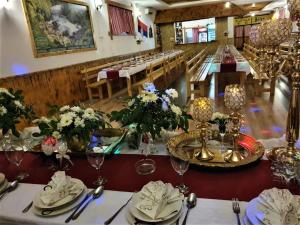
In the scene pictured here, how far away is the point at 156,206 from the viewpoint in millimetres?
885

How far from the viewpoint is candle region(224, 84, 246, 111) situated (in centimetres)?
120

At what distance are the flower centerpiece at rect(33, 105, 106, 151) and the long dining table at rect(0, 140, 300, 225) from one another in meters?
0.12

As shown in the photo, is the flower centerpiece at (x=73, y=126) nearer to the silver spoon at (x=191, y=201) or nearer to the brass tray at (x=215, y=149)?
the brass tray at (x=215, y=149)

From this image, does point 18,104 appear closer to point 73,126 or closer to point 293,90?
point 73,126

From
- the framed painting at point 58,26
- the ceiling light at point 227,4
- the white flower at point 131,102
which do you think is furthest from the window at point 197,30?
the white flower at point 131,102

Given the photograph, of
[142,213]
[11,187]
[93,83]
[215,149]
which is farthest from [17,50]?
[142,213]

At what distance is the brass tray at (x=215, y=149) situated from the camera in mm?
1184

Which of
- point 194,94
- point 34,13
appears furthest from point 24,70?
point 194,94

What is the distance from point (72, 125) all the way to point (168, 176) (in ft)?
1.90

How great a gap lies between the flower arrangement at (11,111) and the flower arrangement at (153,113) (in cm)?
72

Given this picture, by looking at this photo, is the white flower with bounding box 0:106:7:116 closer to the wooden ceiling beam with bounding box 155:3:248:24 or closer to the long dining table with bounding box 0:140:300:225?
the long dining table with bounding box 0:140:300:225

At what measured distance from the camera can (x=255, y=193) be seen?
39.4 inches

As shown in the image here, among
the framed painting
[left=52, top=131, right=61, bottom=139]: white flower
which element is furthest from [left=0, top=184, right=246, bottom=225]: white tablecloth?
the framed painting

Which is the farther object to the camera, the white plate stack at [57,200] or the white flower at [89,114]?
the white flower at [89,114]
